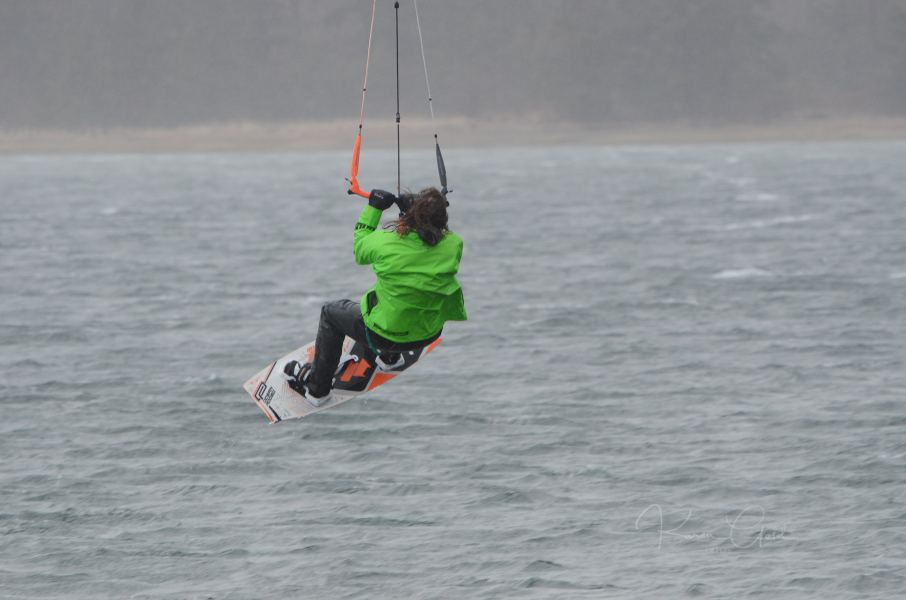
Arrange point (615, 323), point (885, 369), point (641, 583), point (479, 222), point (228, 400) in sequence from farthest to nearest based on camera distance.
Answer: point (479, 222) → point (615, 323) → point (885, 369) → point (228, 400) → point (641, 583)

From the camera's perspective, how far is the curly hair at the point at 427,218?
14000 mm

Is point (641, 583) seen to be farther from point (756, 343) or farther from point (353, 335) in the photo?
point (756, 343)

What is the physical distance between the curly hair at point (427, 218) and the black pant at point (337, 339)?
1.27 m

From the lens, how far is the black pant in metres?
15.2

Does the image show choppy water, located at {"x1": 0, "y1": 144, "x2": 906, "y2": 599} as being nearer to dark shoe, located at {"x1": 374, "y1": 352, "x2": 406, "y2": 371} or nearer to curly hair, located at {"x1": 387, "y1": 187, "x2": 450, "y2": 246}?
dark shoe, located at {"x1": 374, "y1": 352, "x2": 406, "y2": 371}

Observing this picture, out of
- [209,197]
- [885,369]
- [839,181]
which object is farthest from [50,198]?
[885,369]

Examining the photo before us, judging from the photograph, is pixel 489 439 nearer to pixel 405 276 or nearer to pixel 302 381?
pixel 302 381

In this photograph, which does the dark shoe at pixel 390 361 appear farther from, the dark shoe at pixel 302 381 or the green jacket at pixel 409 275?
the green jacket at pixel 409 275

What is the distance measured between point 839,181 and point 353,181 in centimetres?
10407

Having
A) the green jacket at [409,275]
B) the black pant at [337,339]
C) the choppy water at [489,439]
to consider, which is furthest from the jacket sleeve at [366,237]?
the choppy water at [489,439]

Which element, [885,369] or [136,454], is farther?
[885,369]

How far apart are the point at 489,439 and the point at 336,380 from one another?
7011 mm

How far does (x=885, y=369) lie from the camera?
29203 mm

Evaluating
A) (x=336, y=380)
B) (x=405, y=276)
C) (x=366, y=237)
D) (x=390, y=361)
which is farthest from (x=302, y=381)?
(x=366, y=237)
